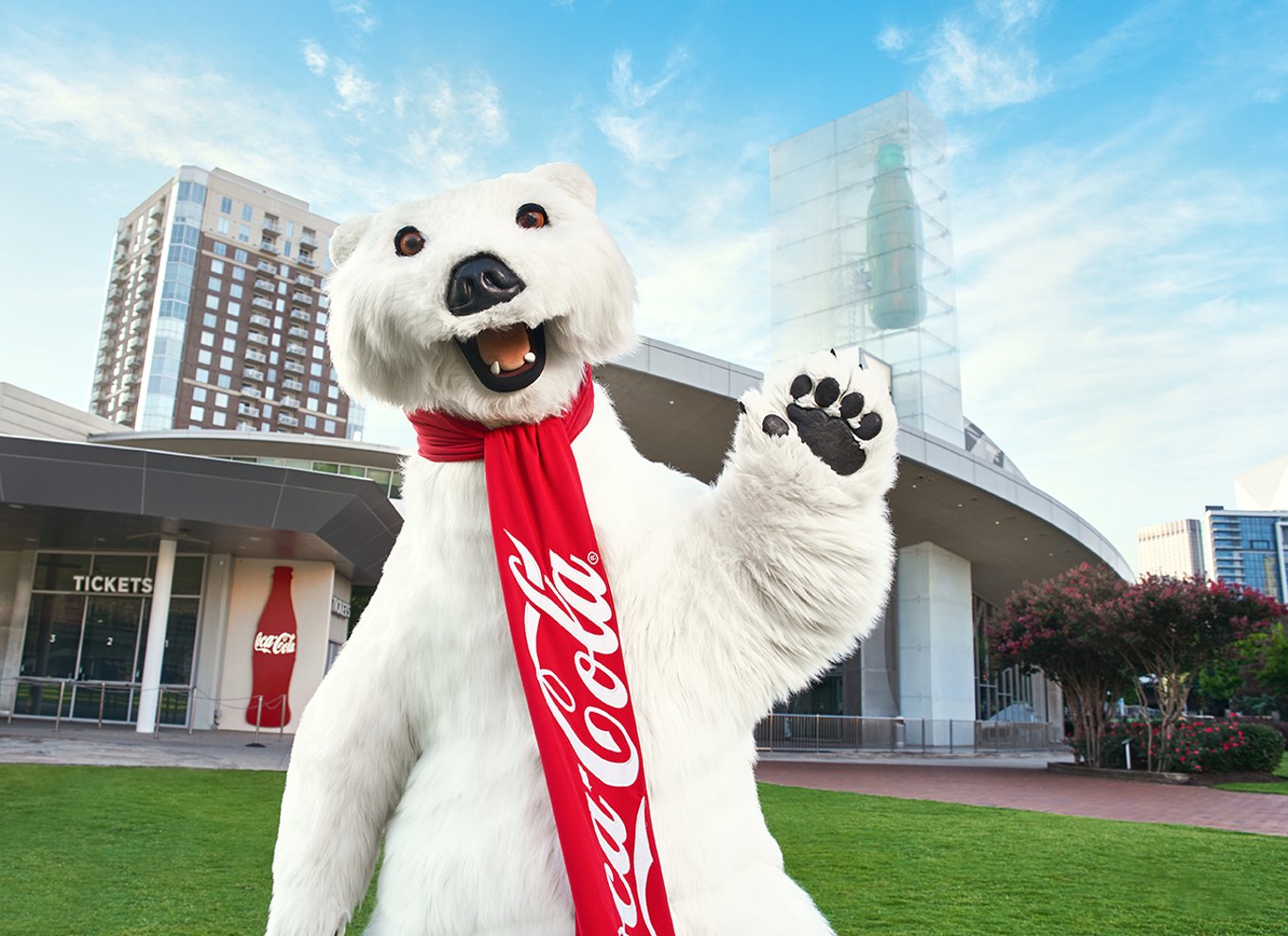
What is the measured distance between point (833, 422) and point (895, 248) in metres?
24.1

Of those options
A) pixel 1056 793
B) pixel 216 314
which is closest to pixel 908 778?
pixel 1056 793

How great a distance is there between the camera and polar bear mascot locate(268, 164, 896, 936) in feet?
4.61

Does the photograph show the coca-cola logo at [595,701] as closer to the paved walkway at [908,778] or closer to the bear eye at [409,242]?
the bear eye at [409,242]

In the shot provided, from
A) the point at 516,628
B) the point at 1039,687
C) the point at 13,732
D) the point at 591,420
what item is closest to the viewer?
the point at 516,628

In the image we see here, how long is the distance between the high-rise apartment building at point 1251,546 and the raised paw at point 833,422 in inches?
5195

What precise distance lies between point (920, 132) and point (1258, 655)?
2299 cm

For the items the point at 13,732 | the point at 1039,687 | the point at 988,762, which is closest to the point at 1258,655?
the point at 1039,687

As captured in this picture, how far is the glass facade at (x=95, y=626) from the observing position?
57.7 feet

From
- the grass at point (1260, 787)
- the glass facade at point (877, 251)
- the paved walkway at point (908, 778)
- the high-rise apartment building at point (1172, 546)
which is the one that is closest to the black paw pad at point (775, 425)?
the paved walkway at point (908, 778)

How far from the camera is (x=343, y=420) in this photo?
242ft

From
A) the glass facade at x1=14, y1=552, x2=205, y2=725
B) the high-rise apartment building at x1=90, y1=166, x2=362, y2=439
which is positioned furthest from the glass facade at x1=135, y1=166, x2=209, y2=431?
the glass facade at x1=14, y1=552, x2=205, y2=725

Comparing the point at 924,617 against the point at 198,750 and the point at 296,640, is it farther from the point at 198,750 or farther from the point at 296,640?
the point at 198,750

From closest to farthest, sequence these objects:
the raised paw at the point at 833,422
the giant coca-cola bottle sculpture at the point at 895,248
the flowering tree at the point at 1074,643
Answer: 1. the raised paw at the point at 833,422
2. the flowering tree at the point at 1074,643
3. the giant coca-cola bottle sculpture at the point at 895,248

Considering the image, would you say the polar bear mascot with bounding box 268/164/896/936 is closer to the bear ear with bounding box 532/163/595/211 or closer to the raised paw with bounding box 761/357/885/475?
the raised paw with bounding box 761/357/885/475
